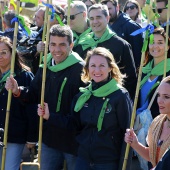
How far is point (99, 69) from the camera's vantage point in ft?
15.1

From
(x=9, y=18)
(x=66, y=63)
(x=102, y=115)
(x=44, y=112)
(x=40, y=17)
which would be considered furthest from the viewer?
(x=40, y=17)

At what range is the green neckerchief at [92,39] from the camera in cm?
609

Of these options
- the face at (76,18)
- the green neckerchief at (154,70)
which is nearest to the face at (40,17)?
the face at (76,18)

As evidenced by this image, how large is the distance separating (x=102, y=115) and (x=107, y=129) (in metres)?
0.14

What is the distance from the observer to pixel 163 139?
3869 millimetres

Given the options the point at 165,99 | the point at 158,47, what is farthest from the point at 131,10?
the point at 165,99

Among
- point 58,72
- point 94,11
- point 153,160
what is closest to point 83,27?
point 94,11

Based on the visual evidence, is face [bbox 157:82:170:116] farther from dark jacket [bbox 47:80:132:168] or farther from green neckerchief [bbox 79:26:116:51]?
green neckerchief [bbox 79:26:116:51]

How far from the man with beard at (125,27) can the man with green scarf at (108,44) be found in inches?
34.5

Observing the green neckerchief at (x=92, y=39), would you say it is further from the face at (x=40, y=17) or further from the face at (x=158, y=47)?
the face at (x=40, y=17)

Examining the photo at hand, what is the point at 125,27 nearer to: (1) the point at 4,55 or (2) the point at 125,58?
(2) the point at 125,58

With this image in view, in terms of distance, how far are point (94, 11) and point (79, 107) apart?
1939 millimetres

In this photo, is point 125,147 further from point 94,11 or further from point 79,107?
point 94,11

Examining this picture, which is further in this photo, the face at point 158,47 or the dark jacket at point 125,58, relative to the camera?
the dark jacket at point 125,58
